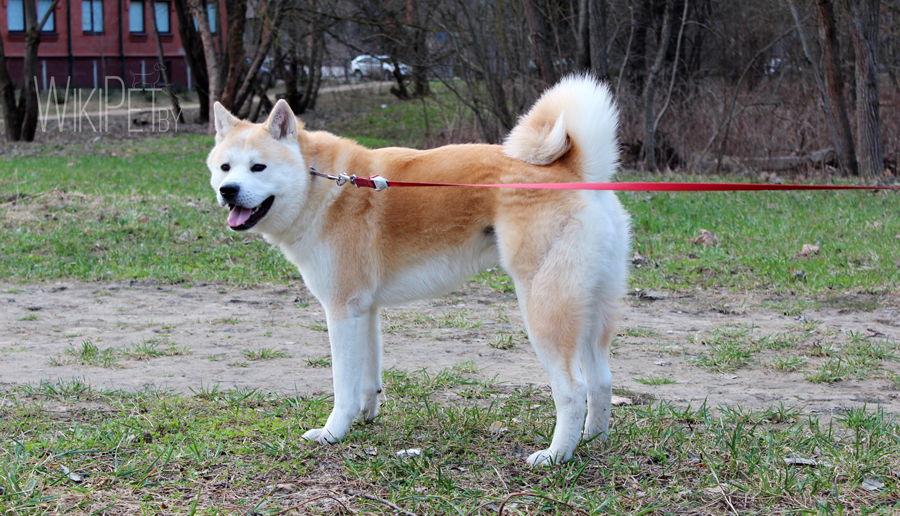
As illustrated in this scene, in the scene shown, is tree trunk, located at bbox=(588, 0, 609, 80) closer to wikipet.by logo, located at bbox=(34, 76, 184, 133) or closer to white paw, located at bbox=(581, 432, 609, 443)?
white paw, located at bbox=(581, 432, 609, 443)

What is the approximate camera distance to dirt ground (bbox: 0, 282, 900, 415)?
4125mm

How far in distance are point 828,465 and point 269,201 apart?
2584 millimetres

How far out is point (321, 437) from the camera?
3342 mm

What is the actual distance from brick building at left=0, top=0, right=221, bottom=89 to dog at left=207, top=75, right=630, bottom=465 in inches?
1224

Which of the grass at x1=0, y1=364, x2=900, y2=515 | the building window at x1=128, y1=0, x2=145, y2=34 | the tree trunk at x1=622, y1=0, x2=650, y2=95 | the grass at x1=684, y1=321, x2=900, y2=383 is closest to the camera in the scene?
the grass at x1=0, y1=364, x2=900, y2=515

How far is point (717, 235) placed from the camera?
312 inches

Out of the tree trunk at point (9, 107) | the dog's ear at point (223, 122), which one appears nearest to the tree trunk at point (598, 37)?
the dog's ear at point (223, 122)

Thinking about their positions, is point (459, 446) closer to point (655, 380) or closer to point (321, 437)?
point (321, 437)

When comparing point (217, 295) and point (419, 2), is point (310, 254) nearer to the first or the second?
point (217, 295)

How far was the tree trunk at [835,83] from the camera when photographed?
466 inches

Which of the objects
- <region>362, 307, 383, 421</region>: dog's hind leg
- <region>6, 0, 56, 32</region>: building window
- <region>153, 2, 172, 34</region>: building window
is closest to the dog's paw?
<region>362, 307, 383, 421</region>: dog's hind leg

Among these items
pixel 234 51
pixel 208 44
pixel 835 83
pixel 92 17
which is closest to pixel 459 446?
pixel 835 83

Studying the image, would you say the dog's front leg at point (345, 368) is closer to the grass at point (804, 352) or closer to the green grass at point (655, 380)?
the green grass at point (655, 380)

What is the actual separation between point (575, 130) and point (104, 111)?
2606cm
